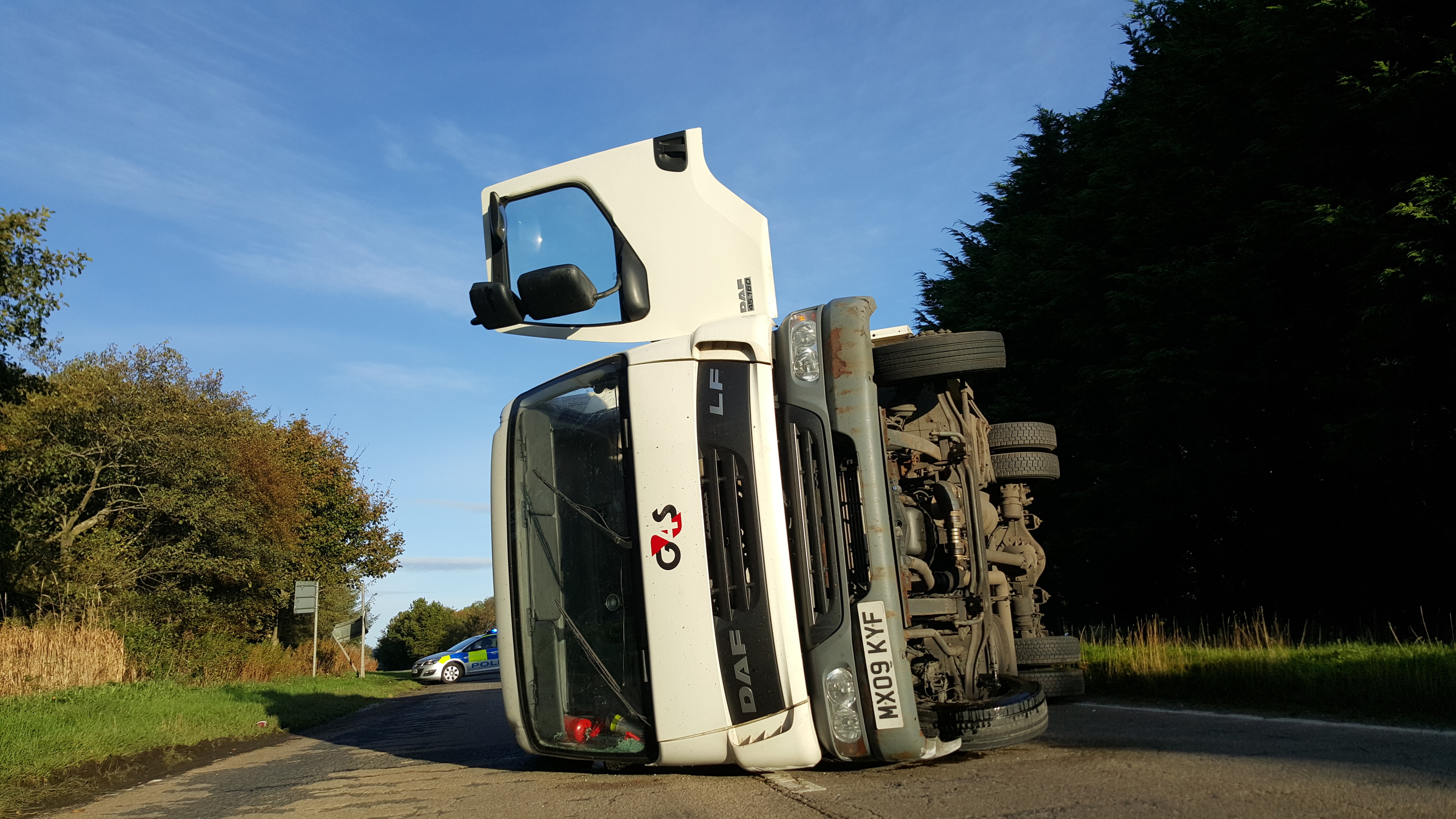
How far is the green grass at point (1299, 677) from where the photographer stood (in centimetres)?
639

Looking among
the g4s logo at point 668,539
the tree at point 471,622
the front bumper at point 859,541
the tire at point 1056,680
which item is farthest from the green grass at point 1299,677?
the tree at point 471,622

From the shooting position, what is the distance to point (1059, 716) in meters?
7.46

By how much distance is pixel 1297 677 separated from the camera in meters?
7.45

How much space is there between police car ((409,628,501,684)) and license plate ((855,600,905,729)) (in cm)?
2449

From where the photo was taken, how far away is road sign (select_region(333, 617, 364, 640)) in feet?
95.7

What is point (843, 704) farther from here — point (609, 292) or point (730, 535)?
point (609, 292)

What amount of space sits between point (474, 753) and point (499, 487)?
3.12 metres

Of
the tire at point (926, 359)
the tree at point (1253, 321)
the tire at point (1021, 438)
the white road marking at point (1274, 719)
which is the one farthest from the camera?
the tree at point (1253, 321)

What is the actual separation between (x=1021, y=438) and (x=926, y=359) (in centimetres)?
220

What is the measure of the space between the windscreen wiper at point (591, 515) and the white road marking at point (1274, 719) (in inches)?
174

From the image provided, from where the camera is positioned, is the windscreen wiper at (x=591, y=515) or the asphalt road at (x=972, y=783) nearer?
the asphalt road at (x=972, y=783)

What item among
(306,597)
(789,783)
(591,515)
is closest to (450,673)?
(306,597)

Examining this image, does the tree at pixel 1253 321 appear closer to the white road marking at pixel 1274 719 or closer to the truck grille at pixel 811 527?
the white road marking at pixel 1274 719

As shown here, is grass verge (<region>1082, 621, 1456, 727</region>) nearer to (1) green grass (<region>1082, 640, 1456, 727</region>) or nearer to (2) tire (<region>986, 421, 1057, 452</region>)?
(1) green grass (<region>1082, 640, 1456, 727</region>)
